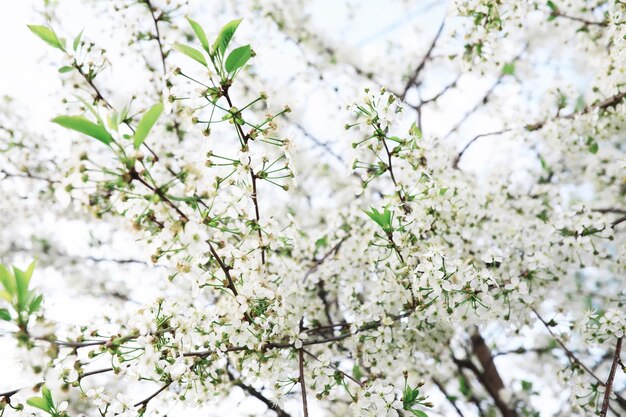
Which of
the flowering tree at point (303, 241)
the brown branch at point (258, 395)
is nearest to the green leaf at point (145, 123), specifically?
the flowering tree at point (303, 241)

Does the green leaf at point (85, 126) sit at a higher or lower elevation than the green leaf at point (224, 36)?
lower

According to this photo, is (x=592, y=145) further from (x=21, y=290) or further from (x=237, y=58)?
(x=21, y=290)

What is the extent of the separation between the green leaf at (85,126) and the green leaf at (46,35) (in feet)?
2.49

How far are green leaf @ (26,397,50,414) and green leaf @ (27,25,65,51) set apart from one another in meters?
1.38

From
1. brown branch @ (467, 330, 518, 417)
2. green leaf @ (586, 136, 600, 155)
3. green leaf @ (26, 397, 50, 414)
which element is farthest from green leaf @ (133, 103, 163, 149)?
brown branch @ (467, 330, 518, 417)

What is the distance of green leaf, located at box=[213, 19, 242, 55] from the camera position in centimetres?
173

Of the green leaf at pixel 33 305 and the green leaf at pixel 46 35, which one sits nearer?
the green leaf at pixel 33 305

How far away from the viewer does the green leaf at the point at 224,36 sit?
173 cm

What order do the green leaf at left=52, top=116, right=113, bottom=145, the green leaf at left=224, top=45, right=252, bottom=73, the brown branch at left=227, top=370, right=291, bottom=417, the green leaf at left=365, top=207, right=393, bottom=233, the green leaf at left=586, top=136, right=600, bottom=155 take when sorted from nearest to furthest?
the green leaf at left=52, top=116, right=113, bottom=145, the green leaf at left=224, top=45, right=252, bottom=73, the green leaf at left=365, top=207, right=393, bottom=233, the brown branch at left=227, top=370, right=291, bottom=417, the green leaf at left=586, top=136, right=600, bottom=155

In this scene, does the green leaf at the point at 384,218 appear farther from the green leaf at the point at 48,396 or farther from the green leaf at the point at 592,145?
the green leaf at the point at 592,145

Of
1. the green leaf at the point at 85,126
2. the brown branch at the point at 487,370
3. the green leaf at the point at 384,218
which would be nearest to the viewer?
the green leaf at the point at 85,126

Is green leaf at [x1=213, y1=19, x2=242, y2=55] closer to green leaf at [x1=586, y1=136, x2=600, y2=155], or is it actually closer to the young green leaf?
the young green leaf

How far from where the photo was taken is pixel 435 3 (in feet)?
15.7

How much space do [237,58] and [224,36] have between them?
4.7 inches
